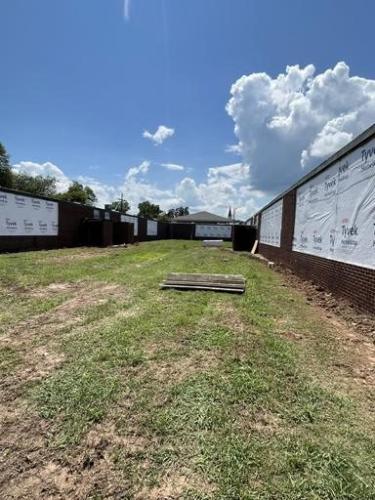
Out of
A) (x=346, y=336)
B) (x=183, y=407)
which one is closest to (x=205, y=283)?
(x=346, y=336)

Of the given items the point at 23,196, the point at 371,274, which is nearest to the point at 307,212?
the point at 371,274

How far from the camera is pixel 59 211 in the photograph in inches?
753

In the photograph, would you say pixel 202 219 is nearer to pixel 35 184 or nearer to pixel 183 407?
pixel 35 184

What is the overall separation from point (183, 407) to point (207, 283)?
4746mm

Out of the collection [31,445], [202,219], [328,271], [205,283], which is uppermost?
[202,219]

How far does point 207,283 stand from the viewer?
720 cm

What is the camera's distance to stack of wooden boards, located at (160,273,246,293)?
6.92 metres

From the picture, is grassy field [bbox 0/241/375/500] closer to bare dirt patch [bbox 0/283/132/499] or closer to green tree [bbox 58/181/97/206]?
bare dirt patch [bbox 0/283/132/499]

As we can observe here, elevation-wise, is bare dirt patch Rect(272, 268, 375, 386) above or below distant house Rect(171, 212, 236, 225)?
below

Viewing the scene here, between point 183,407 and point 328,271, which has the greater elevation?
point 328,271

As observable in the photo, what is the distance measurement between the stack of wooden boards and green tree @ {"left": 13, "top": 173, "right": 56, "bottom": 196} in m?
64.2

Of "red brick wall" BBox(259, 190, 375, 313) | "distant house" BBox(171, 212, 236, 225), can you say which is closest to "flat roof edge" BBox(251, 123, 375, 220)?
"red brick wall" BBox(259, 190, 375, 313)

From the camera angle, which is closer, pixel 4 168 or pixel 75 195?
pixel 4 168

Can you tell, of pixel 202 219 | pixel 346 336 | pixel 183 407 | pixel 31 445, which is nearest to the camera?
pixel 31 445
